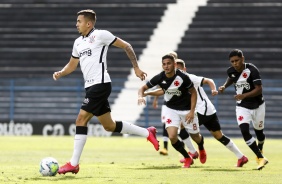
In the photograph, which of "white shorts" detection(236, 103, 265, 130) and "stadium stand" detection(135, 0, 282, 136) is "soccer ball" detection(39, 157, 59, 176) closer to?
"white shorts" detection(236, 103, 265, 130)

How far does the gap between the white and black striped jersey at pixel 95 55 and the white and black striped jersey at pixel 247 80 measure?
2.74 metres

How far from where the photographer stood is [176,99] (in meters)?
12.3

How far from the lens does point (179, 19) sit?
3031 cm

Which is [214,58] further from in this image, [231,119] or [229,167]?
[229,167]

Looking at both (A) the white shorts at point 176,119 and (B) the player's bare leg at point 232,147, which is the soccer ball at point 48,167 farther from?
(B) the player's bare leg at point 232,147

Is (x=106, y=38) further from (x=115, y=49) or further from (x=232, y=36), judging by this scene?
(x=115, y=49)

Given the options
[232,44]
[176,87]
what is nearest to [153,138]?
[176,87]

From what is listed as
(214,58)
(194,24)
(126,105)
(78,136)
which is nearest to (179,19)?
(194,24)

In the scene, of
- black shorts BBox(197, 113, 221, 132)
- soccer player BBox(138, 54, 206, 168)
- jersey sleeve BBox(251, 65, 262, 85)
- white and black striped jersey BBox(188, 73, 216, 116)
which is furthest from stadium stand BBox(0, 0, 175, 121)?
jersey sleeve BBox(251, 65, 262, 85)

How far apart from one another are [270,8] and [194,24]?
2.82 m

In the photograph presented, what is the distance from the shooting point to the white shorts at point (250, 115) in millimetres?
12250

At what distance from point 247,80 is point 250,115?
1.98ft

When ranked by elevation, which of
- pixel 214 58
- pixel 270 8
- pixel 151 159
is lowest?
pixel 151 159

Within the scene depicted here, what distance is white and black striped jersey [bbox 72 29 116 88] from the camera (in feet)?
33.2
